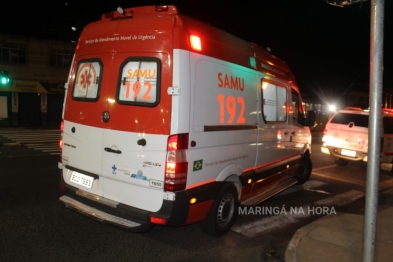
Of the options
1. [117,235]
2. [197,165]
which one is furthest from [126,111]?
[117,235]

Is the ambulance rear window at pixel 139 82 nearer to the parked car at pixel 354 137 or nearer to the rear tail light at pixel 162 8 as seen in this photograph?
the rear tail light at pixel 162 8

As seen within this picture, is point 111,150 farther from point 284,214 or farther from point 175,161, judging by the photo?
point 284,214

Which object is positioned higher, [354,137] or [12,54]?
[12,54]

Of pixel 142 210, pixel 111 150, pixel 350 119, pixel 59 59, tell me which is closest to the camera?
pixel 142 210

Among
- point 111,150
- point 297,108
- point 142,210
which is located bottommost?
point 142,210

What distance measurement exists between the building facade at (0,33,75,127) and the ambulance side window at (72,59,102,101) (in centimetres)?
2253

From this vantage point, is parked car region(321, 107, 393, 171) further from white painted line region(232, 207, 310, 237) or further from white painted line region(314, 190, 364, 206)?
white painted line region(232, 207, 310, 237)

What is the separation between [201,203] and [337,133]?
7782 millimetres

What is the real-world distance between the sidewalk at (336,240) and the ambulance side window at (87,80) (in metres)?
3.34

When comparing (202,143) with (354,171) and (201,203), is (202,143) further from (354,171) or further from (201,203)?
(354,171)

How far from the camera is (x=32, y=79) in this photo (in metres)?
25.3

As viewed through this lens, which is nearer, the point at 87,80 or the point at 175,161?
the point at 175,161

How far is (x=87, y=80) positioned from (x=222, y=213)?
2677 millimetres

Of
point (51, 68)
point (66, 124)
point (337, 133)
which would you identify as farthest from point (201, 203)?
point (51, 68)
